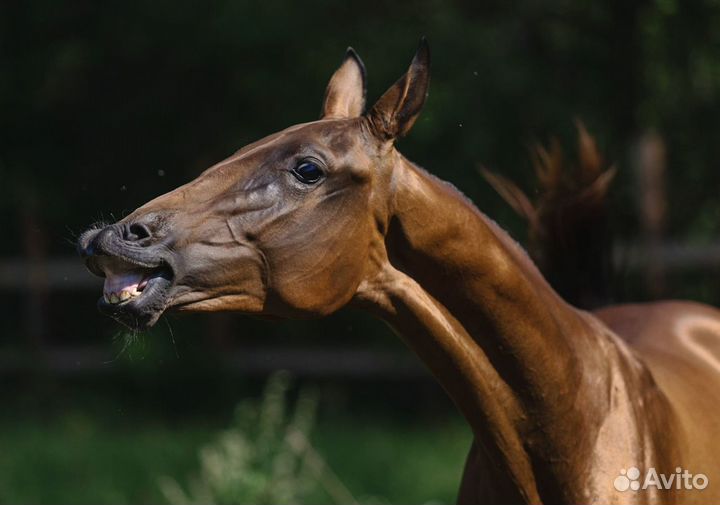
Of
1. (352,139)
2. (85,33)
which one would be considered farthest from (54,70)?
(352,139)

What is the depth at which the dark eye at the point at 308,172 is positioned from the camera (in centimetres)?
273

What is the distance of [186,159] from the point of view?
9484 mm

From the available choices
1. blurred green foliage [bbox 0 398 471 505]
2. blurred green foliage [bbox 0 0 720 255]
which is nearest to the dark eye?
blurred green foliage [bbox 0 398 471 505]

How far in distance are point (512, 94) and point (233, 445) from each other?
4.02 metres

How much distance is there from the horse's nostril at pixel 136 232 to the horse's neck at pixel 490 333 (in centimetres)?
52

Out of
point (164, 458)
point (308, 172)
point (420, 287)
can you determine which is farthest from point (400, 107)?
point (164, 458)

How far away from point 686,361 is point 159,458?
5.11 metres

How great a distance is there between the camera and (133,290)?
262 centimetres

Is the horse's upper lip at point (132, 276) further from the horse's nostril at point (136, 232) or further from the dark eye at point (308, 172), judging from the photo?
the dark eye at point (308, 172)

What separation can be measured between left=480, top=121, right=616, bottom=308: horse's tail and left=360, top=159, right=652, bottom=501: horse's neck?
1194 millimetres

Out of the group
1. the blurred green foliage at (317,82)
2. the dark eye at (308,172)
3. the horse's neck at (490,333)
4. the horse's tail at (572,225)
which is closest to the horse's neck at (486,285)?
the horse's neck at (490,333)

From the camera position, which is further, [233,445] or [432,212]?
[233,445]

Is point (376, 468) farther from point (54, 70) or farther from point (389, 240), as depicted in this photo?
point (389, 240)

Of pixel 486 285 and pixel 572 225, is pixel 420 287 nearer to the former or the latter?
pixel 486 285
